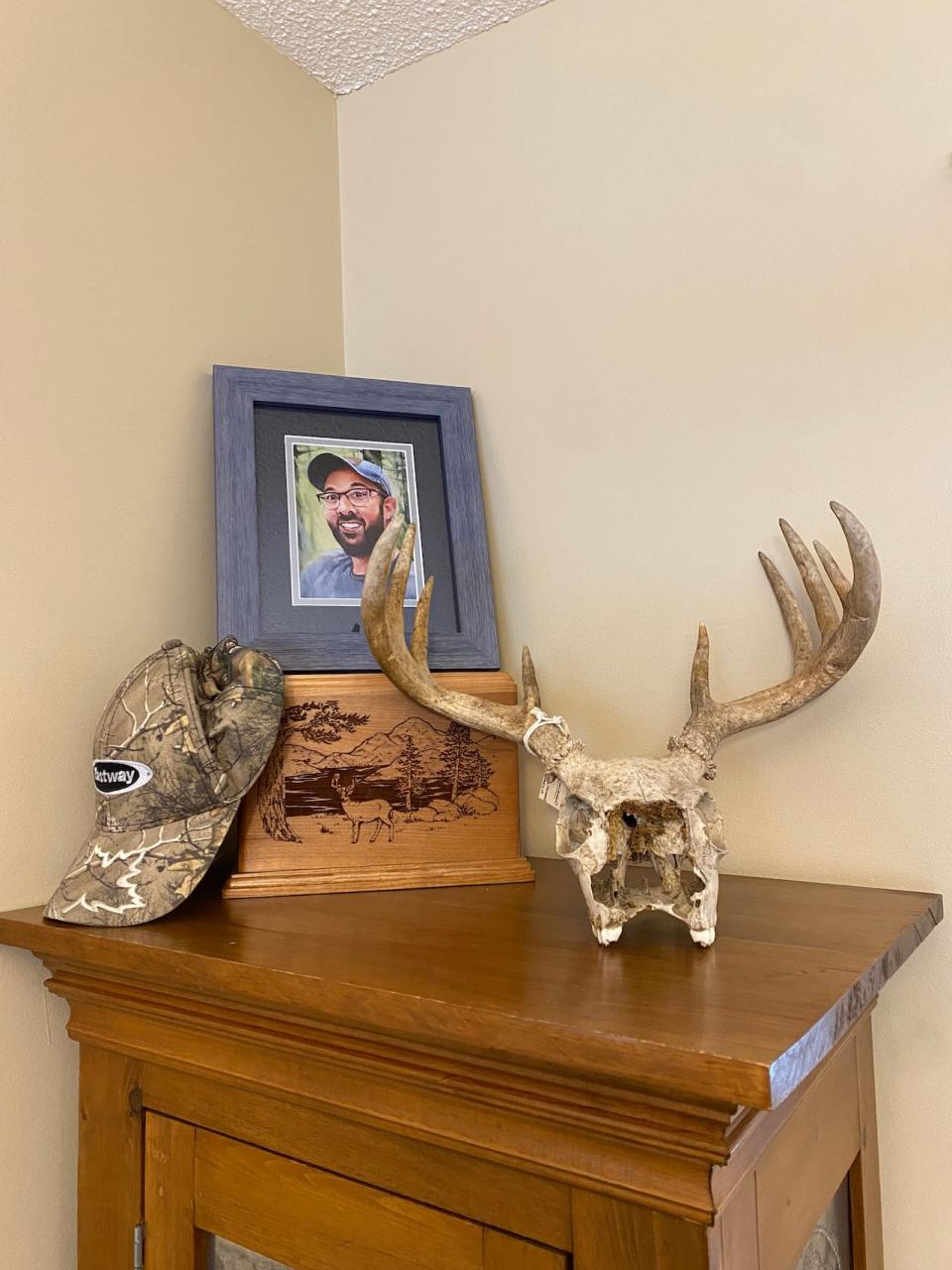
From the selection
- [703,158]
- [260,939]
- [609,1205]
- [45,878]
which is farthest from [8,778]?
[703,158]

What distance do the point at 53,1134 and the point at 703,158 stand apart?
137cm

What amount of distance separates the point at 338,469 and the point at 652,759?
57cm

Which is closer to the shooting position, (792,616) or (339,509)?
(792,616)

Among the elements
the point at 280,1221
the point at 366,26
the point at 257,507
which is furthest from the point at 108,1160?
the point at 366,26

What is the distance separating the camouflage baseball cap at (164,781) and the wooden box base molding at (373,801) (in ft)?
0.18

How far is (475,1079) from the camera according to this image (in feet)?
2.25

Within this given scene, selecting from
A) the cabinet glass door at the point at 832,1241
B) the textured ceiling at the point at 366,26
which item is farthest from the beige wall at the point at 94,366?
the cabinet glass door at the point at 832,1241

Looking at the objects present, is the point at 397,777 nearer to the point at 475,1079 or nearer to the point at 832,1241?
the point at 475,1079

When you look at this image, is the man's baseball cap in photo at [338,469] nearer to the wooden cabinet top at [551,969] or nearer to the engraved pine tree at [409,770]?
the engraved pine tree at [409,770]

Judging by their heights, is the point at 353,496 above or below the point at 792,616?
above

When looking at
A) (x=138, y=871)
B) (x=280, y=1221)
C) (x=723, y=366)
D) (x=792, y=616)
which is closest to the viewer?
(x=280, y=1221)

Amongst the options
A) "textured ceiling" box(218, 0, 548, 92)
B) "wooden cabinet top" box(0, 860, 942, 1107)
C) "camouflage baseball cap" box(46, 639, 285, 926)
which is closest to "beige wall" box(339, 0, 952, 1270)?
"textured ceiling" box(218, 0, 548, 92)

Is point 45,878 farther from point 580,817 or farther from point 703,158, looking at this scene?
point 703,158

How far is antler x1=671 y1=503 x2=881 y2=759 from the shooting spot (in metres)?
0.88
